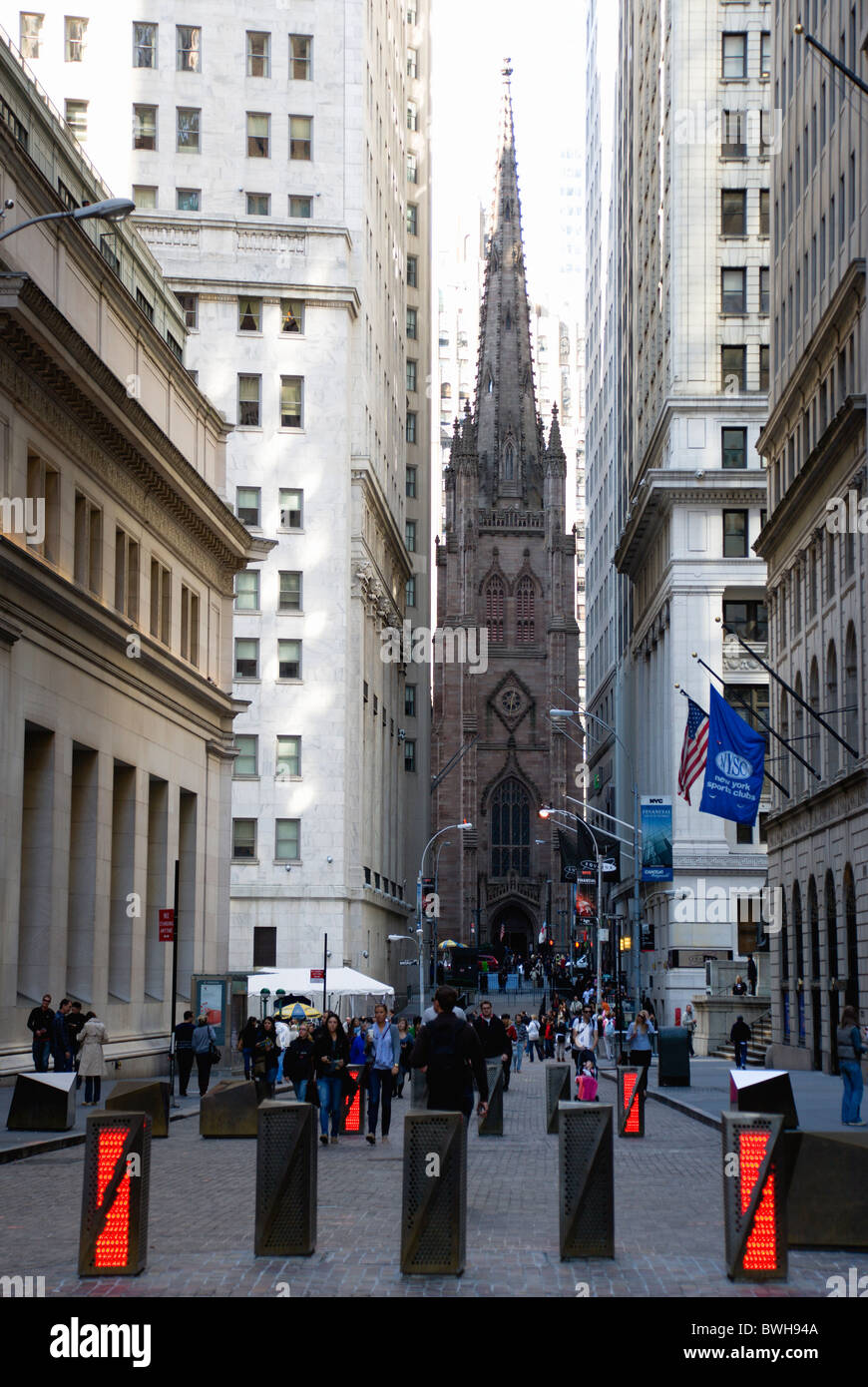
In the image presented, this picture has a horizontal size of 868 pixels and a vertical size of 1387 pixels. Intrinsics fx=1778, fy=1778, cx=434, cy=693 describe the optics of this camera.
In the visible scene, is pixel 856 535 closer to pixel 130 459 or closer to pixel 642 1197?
pixel 130 459

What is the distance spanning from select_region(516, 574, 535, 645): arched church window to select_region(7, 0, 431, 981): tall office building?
85.9 metres

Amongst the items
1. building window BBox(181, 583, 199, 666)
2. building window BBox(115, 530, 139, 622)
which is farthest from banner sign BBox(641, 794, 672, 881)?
building window BBox(115, 530, 139, 622)

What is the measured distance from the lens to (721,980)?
2333 inches

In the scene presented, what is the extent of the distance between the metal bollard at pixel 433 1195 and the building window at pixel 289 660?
56.6m

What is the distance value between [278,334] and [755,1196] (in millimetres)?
61175

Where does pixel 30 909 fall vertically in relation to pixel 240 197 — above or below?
below

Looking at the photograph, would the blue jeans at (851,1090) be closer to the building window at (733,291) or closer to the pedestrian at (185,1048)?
the pedestrian at (185,1048)

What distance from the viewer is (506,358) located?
6737 inches

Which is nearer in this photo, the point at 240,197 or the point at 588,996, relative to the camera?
the point at 240,197

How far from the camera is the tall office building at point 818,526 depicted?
39.8m

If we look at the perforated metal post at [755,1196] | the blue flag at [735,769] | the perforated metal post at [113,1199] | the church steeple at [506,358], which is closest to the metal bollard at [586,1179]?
the perforated metal post at [755,1196]

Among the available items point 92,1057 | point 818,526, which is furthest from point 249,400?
point 92,1057

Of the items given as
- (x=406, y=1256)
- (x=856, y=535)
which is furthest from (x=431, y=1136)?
(x=856, y=535)

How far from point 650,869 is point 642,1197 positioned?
141ft
